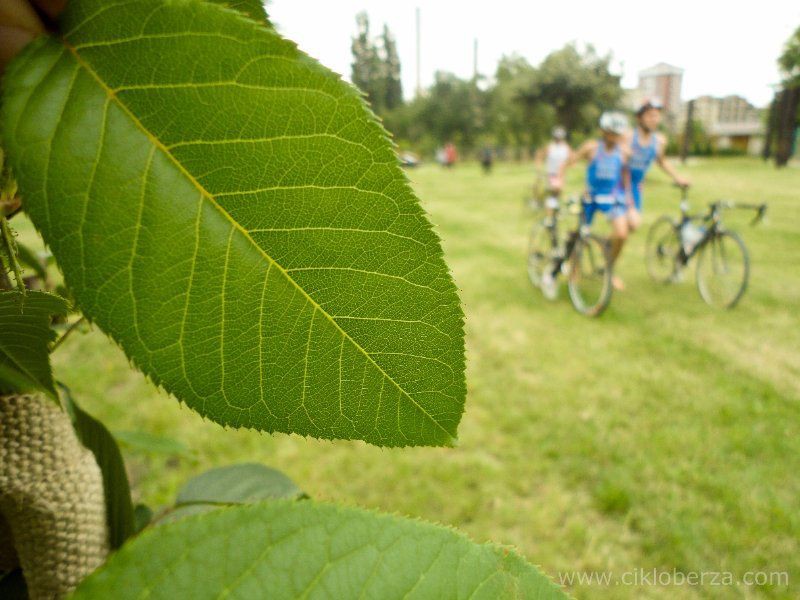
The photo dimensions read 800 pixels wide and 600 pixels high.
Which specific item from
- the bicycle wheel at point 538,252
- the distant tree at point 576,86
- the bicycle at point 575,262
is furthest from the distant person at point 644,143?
the distant tree at point 576,86

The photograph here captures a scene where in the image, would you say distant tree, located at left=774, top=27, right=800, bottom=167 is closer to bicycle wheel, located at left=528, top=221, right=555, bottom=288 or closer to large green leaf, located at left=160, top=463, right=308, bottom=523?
bicycle wheel, located at left=528, top=221, right=555, bottom=288

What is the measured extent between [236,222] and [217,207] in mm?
11

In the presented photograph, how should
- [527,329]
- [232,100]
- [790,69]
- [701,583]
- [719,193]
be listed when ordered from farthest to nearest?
[790,69], [719,193], [527,329], [701,583], [232,100]

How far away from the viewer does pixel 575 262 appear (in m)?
6.07

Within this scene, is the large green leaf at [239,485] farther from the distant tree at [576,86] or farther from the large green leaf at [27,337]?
the distant tree at [576,86]

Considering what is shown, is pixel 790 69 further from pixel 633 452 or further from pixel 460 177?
pixel 633 452

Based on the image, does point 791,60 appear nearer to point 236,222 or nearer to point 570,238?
point 570,238

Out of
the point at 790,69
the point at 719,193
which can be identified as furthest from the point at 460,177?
the point at 790,69

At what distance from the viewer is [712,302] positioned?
626 centimetres

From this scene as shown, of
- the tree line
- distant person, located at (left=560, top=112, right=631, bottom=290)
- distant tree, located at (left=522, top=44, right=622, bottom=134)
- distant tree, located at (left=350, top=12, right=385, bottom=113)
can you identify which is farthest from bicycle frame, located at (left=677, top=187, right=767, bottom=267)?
distant tree, located at (left=522, top=44, right=622, bottom=134)

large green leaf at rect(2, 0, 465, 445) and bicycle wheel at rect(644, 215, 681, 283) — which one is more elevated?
large green leaf at rect(2, 0, 465, 445)

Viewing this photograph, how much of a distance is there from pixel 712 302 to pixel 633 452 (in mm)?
3459

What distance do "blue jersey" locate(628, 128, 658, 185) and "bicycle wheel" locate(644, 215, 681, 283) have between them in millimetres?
824

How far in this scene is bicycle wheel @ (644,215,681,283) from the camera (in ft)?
22.5
